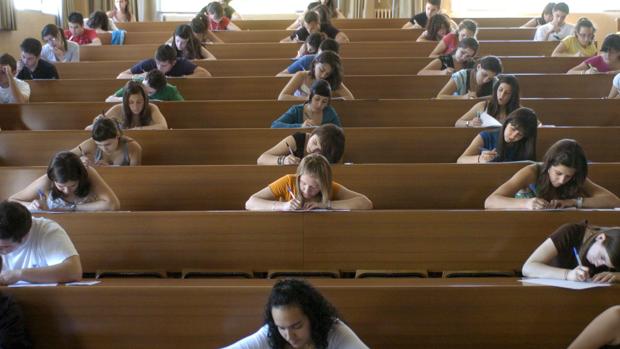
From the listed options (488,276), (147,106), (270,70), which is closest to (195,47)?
(270,70)

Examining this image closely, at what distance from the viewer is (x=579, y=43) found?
22.1ft

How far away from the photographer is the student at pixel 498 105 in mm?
4465

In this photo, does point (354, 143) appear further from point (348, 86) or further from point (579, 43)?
point (579, 43)

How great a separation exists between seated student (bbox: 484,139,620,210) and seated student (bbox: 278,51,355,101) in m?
1.82

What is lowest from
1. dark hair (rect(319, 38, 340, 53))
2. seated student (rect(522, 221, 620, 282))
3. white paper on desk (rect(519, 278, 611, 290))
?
white paper on desk (rect(519, 278, 611, 290))

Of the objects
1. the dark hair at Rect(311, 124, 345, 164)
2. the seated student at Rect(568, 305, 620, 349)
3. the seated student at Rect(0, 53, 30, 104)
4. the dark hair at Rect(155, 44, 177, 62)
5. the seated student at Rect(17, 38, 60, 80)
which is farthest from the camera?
the seated student at Rect(17, 38, 60, 80)

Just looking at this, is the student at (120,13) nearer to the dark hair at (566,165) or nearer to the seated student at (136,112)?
the seated student at (136,112)

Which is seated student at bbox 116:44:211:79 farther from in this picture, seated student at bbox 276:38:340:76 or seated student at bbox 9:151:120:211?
seated student at bbox 9:151:120:211

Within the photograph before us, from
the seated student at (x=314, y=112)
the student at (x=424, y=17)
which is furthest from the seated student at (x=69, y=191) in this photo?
the student at (x=424, y=17)

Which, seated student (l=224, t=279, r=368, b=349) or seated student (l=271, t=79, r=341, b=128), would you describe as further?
seated student (l=271, t=79, r=341, b=128)

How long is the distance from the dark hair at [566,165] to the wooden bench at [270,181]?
1.37 ft

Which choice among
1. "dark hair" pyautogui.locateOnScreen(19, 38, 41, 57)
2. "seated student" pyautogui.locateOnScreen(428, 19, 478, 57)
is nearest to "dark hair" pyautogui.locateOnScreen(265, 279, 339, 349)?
"dark hair" pyautogui.locateOnScreen(19, 38, 41, 57)

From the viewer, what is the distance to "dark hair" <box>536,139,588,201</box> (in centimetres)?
325

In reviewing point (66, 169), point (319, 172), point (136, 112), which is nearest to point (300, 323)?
point (319, 172)
